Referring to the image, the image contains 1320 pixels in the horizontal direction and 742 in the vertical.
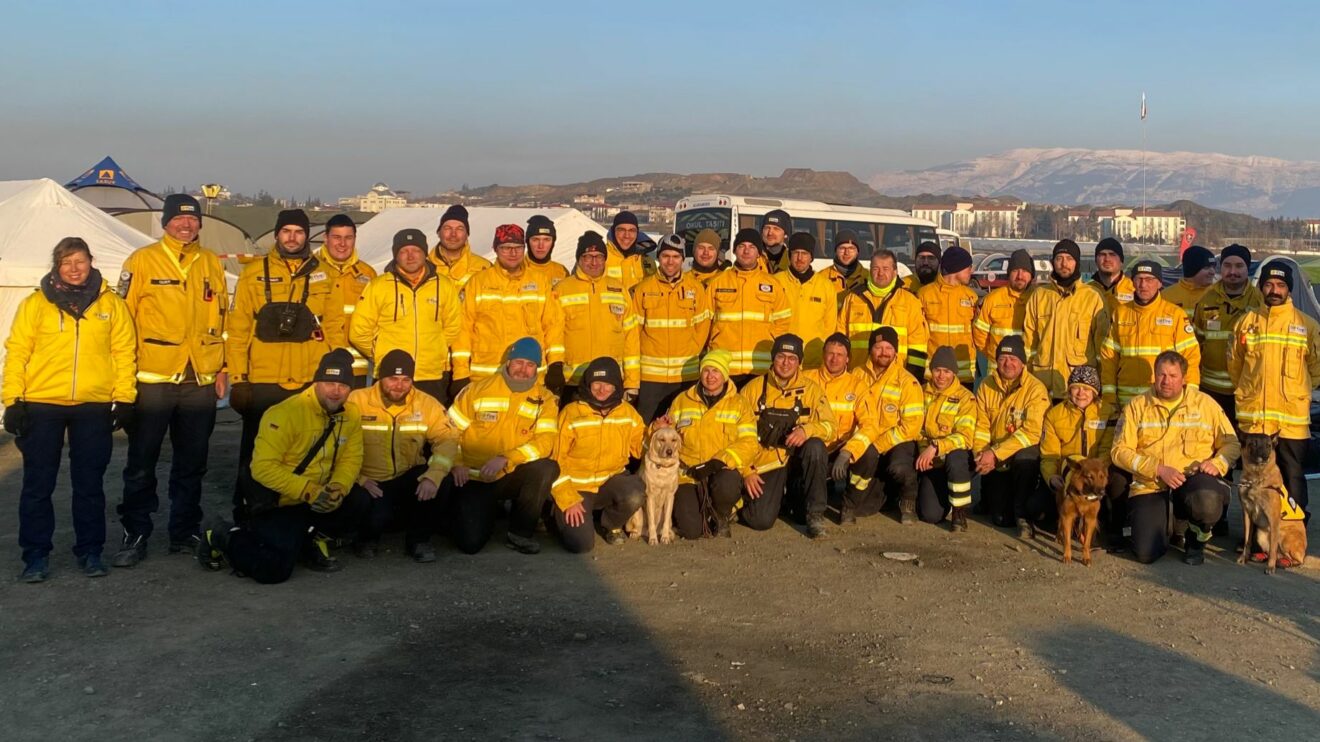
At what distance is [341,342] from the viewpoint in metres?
7.39

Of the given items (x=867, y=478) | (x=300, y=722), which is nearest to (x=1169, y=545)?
(x=867, y=478)

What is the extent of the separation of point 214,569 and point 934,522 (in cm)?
511

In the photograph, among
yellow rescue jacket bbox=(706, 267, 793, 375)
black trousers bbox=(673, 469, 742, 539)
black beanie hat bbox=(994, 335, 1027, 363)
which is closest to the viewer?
black trousers bbox=(673, 469, 742, 539)

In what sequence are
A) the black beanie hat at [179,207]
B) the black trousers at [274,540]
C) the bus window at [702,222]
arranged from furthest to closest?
the bus window at [702,222], the black beanie hat at [179,207], the black trousers at [274,540]

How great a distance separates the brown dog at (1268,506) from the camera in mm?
6852

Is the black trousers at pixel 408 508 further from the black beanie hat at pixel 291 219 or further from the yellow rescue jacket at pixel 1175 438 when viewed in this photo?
the yellow rescue jacket at pixel 1175 438

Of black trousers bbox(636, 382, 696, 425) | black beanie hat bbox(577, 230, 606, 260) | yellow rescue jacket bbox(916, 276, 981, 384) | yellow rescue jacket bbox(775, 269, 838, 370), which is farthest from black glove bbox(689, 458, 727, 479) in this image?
yellow rescue jacket bbox(916, 276, 981, 384)

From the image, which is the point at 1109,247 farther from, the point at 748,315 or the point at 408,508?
the point at 408,508

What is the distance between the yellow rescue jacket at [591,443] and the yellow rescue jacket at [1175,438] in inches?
133

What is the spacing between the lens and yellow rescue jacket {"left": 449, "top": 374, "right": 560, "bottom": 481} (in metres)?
7.13

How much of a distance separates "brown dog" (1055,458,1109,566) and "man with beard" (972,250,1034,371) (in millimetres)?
1861

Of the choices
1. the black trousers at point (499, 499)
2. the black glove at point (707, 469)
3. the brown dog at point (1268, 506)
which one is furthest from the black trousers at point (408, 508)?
the brown dog at point (1268, 506)

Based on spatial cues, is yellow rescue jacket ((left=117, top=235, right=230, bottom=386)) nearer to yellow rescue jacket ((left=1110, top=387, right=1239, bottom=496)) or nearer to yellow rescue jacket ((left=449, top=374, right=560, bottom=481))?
yellow rescue jacket ((left=449, top=374, right=560, bottom=481))

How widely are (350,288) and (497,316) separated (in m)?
1.04
